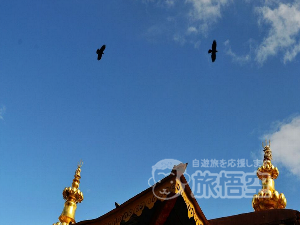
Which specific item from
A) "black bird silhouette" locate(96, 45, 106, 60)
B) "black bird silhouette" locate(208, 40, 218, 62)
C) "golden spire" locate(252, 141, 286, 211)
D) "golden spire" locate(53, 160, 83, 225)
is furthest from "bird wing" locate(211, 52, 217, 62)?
"golden spire" locate(53, 160, 83, 225)

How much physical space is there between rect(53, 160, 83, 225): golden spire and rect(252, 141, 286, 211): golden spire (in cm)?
842

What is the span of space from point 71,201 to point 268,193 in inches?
370

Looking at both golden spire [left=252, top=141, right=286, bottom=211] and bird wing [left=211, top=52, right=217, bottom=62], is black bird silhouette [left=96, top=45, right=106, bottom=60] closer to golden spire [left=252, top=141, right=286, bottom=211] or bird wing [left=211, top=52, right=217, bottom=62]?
bird wing [left=211, top=52, right=217, bottom=62]

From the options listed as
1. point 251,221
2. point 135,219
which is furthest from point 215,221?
point 135,219

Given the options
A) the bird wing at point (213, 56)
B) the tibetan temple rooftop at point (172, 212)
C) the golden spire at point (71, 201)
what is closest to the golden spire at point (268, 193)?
the tibetan temple rooftop at point (172, 212)

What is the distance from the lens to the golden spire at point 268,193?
12.6 metres

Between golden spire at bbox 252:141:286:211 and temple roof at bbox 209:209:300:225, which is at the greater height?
golden spire at bbox 252:141:286:211

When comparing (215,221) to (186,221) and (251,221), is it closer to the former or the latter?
(251,221)

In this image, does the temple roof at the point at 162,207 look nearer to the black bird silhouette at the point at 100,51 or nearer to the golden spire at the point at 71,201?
the black bird silhouette at the point at 100,51

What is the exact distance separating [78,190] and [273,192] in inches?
378

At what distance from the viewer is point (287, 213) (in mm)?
7660

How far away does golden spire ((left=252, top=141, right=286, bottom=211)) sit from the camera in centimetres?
1265

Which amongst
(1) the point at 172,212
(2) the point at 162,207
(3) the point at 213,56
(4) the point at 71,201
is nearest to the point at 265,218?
(1) the point at 172,212

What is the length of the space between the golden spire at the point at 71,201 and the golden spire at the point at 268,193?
27.6 feet
